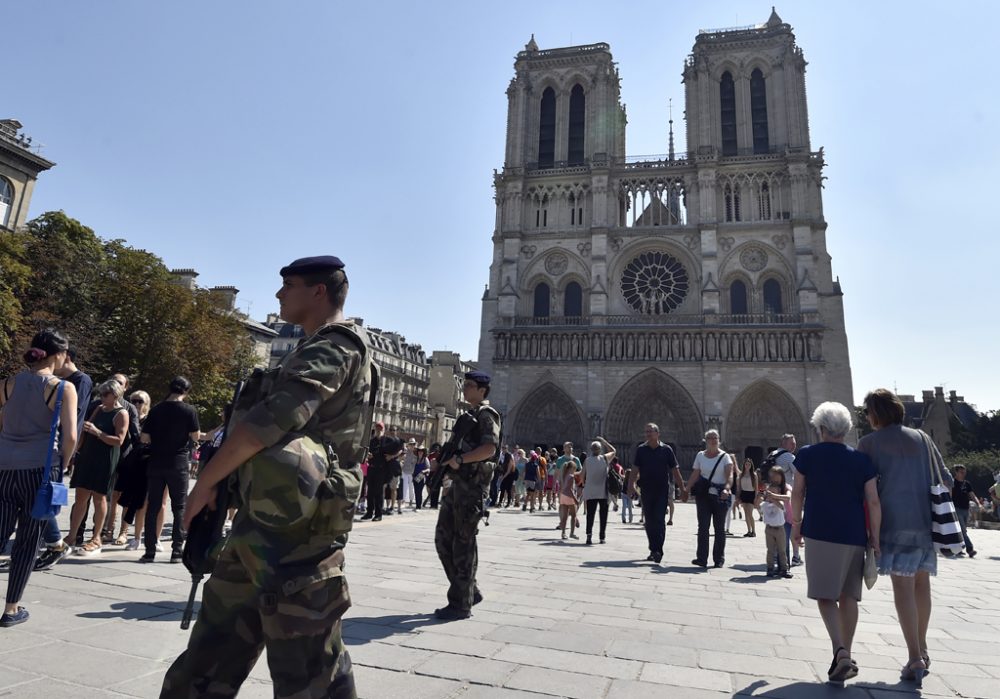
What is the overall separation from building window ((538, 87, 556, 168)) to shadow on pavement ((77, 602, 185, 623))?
34.4 m

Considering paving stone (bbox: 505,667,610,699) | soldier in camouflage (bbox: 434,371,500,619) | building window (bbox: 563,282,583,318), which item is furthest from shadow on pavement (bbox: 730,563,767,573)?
building window (bbox: 563,282,583,318)

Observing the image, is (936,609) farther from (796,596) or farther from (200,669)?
(200,669)

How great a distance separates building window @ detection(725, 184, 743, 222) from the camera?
31781 millimetres

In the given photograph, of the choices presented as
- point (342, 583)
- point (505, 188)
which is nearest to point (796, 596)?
point (342, 583)

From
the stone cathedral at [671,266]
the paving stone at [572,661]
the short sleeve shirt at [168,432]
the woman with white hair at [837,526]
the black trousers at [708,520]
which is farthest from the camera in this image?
the stone cathedral at [671,266]

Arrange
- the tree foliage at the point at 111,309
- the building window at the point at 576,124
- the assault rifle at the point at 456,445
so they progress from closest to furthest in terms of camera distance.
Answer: the assault rifle at the point at 456,445
the tree foliage at the point at 111,309
the building window at the point at 576,124

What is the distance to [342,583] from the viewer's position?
5.76ft

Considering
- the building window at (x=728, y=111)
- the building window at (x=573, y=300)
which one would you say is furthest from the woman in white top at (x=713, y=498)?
the building window at (x=728, y=111)

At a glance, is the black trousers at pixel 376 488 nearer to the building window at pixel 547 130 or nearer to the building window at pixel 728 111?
the building window at pixel 547 130

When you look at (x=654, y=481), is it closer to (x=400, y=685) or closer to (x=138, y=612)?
(x=400, y=685)

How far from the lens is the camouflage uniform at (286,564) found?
163 centimetres

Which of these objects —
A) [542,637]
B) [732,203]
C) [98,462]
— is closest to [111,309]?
[98,462]

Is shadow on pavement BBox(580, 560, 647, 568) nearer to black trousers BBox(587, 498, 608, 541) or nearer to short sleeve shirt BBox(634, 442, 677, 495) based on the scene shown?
short sleeve shirt BBox(634, 442, 677, 495)

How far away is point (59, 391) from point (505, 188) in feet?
107
